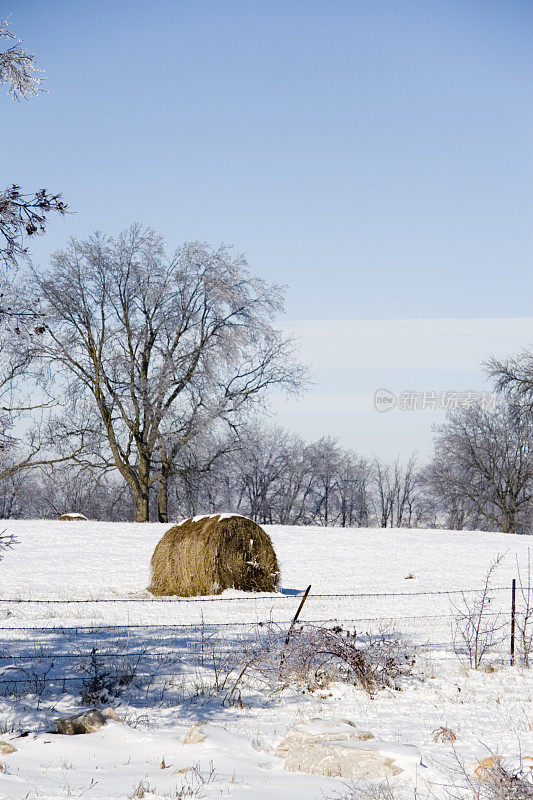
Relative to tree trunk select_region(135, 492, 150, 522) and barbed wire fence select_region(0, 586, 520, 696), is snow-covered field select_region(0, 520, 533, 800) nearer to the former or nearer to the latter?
barbed wire fence select_region(0, 586, 520, 696)

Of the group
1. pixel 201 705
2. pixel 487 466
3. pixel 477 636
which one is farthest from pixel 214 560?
pixel 487 466

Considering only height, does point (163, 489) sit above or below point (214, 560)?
above

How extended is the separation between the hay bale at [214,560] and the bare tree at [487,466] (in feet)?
98.4

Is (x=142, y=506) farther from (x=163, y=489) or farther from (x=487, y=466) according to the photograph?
(x=487, y=466)

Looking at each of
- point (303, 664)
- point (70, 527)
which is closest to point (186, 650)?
point (303, 664)

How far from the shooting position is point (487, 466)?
46406 mm

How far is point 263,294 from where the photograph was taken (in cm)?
3216

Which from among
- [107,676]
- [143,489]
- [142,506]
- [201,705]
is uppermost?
[143,489]

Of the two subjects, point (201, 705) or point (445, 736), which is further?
point (201, 705)

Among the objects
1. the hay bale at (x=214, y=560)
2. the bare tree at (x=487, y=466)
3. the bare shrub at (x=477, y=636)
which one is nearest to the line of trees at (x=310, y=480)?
the bare tree at (x=487, y=466)

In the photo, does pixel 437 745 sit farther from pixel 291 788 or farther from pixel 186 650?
pixel 186 650

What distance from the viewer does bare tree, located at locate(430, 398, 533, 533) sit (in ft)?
147

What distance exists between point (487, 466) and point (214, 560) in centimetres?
3460

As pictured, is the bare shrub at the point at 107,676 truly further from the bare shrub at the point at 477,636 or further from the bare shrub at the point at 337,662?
the bare shrub at the point at 477,636
